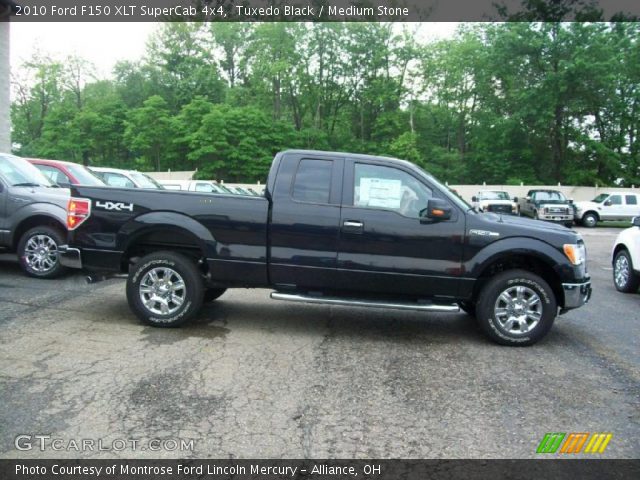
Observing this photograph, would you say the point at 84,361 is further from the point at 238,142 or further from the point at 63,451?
the point at 238,142

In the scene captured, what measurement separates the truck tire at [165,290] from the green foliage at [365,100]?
120 feet

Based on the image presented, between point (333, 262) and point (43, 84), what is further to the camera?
point (43, 84)

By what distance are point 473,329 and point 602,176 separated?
40530mm

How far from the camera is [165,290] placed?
5.69m

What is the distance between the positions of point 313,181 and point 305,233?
0.61 m

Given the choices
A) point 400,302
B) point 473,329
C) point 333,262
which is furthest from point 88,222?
point 473,329

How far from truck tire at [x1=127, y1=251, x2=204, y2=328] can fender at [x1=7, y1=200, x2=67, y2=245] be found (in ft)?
9.98

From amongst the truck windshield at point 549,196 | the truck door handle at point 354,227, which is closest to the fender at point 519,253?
the truck door handle at point 354,227

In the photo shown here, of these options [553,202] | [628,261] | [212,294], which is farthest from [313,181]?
[553,202]

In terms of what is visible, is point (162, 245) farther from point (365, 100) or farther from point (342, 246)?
point (365, 100)

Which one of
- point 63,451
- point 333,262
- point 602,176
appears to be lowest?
point 63,451

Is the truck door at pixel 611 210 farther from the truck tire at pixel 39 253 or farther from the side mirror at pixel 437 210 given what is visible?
the truck tire at pixel 39 253

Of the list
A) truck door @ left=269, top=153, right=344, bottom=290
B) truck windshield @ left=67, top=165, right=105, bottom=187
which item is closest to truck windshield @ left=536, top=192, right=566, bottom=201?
truck windshield @ left=67, top=165, right=105, bottom=187

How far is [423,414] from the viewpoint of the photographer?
3.76m
